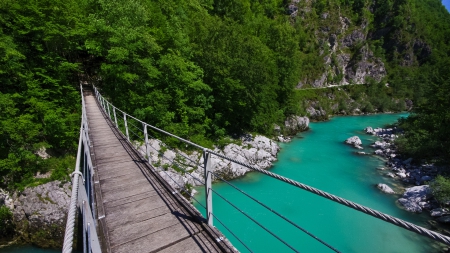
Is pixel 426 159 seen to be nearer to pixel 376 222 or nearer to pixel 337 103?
pixel 376 222

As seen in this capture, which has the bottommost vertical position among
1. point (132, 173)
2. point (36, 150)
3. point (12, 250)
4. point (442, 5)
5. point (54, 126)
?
point (12, 250)

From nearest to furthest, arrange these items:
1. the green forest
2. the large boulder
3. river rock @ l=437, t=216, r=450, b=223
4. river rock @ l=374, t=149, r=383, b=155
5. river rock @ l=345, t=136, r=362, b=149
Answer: river rock @ l=437, t=216, r=450, b=223, the green forest, river rock @ l=374, t=149, r=383, b=155, river rock @ l=345, t=136, r=362, b=149, the large boulder

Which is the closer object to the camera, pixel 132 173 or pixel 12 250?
pixel 132 173

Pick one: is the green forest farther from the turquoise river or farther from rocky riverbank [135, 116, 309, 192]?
the turquoise river

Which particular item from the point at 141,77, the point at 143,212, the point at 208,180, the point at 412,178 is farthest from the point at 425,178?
the point at 141,77

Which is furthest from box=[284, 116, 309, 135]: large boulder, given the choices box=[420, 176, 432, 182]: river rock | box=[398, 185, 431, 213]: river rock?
box=[398, 185, 431, 213]: river rock

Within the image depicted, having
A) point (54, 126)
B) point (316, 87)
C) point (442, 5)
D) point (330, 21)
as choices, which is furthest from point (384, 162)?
point (442, 5)

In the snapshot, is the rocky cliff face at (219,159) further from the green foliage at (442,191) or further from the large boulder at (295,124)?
the green foliage at (442,191)

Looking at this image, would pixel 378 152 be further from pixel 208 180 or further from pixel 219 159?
pixel 208 180
